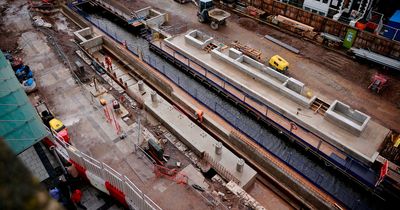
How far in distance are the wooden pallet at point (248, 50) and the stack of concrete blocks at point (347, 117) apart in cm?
987

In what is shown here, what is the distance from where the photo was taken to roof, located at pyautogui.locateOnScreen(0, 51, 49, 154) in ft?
56.7

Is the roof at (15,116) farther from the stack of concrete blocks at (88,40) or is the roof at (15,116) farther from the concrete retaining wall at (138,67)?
the stack of concrete blocks at (88,40)

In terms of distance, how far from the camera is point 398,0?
3547 centimetres

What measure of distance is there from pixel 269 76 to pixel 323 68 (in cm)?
628

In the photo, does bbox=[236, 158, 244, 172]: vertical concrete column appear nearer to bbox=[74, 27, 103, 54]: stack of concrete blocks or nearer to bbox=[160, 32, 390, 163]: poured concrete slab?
bbox=[160, 32, 390, 163]: poured concrete slab

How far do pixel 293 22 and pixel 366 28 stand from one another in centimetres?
780

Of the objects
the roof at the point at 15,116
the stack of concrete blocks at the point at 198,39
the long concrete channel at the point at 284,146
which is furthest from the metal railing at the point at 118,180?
the stack of concrete blocks at the point at 198,39

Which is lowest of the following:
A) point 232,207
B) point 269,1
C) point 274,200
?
point 274,200

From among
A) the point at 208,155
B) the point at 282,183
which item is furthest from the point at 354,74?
the point at 208,155

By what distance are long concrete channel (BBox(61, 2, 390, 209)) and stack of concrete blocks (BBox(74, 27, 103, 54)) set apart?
2353 mm

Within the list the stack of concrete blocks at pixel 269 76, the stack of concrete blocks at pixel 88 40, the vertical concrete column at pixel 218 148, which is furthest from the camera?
the stack of concrete blocks at pixel 88 40

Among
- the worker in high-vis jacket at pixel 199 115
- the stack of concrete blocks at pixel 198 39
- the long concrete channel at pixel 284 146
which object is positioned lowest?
the long concrete channel at pixel 284 146

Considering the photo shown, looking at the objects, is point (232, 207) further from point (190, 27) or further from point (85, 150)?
point (190, 27)

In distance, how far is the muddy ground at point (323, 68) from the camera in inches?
1094
